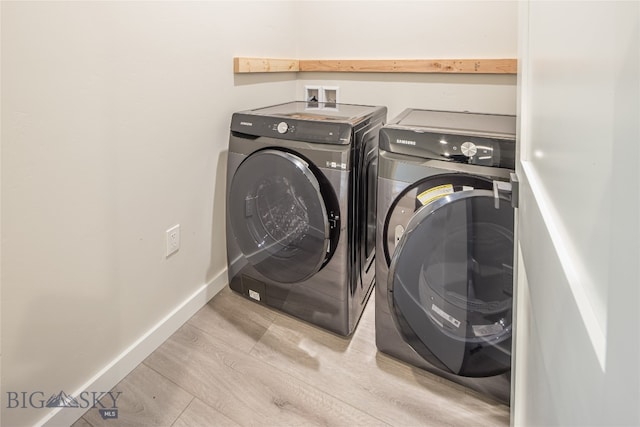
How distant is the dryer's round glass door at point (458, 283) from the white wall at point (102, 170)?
0.95 m

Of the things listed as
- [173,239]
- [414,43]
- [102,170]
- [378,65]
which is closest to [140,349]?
[173,239]

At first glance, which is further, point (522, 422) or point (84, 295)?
point (84, 295)

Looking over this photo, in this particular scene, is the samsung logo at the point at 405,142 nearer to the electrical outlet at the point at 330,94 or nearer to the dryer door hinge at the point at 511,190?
the dryer door hinge at the point at 511,190

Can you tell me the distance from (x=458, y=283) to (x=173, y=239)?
1130 millimetres

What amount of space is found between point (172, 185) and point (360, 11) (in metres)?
1.38

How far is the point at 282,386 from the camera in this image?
4.18 feet

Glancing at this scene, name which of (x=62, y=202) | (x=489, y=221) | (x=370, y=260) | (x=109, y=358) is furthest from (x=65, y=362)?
(x=489, y=221)

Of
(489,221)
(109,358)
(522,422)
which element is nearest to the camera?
(522,422)

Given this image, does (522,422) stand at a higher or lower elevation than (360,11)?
lower

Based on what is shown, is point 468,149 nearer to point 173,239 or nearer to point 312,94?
point 173,239

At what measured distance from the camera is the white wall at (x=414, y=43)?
5.41 ft

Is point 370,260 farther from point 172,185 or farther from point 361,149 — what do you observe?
point 172,185

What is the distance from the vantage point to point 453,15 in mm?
1692

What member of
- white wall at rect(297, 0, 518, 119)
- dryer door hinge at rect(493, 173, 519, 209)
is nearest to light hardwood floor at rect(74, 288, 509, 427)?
dryer door hinge at rect(493, 173, 519, 209)
